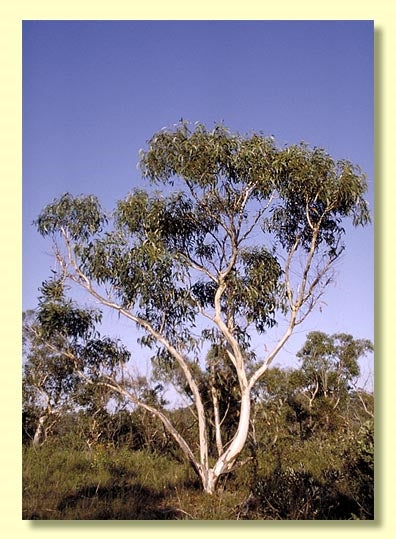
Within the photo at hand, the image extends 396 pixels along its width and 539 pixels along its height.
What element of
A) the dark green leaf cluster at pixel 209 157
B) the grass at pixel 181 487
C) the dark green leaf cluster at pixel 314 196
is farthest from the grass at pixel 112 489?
the dark green leaf cluster at pixel 209 157

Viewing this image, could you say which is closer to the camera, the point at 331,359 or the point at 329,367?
the point at 331,359

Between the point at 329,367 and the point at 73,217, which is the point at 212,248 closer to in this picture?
the point at 73,217

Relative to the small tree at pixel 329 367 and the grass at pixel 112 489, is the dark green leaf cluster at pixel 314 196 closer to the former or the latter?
the small tree at pixel 329 367

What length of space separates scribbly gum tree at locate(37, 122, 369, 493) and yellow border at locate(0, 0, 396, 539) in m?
0.93

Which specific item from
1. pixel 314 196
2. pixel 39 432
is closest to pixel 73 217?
pixel 39 432

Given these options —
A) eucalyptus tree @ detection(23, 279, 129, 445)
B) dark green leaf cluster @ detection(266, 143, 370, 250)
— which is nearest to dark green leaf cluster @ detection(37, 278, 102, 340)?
eucalyptus tree @ detection(23, 279, 129, 445)

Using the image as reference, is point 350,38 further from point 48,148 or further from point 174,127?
point 48,148

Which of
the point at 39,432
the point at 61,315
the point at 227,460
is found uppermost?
the point at 61,315

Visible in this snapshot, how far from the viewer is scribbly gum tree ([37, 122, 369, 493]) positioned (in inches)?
262
